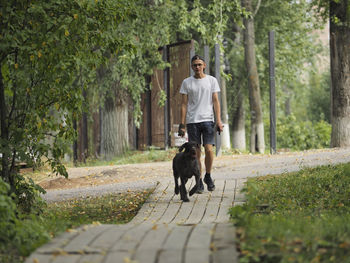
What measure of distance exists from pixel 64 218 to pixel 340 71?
37.4 ft

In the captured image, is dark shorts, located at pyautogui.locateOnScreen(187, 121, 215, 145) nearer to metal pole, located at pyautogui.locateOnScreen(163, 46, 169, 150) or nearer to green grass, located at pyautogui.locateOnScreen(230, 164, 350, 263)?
green grass, located at pyautogui.locateOnScreen(230, 164, 350, 263)

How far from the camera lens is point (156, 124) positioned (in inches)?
875

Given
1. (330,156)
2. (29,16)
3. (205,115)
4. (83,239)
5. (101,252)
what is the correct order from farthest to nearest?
(330,156) → (205,115) → (29,16) → (83,239) → (101,252)

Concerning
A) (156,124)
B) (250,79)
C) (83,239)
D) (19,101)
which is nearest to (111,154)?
(156,124)

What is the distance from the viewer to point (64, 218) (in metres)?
9.70

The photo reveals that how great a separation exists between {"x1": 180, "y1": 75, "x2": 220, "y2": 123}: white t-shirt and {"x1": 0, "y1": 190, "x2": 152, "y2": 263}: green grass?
178cm

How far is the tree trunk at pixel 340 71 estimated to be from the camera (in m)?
18.5

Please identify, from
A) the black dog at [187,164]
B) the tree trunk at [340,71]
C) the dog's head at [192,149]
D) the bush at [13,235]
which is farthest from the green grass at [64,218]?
the tree trunk at [340,71]

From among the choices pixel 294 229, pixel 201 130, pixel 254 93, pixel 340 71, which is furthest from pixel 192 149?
pixel 254 93

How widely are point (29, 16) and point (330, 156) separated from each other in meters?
9.14

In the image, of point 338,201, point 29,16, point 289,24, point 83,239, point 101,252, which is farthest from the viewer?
point 289,24

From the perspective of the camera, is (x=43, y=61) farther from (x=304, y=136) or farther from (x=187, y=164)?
(x=304, y=136)

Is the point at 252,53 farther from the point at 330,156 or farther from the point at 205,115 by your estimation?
the point at 205,115

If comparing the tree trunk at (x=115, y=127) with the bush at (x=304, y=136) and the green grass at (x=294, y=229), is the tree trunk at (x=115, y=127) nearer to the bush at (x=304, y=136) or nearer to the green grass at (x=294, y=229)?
the green grass at (x=294, y=229)
